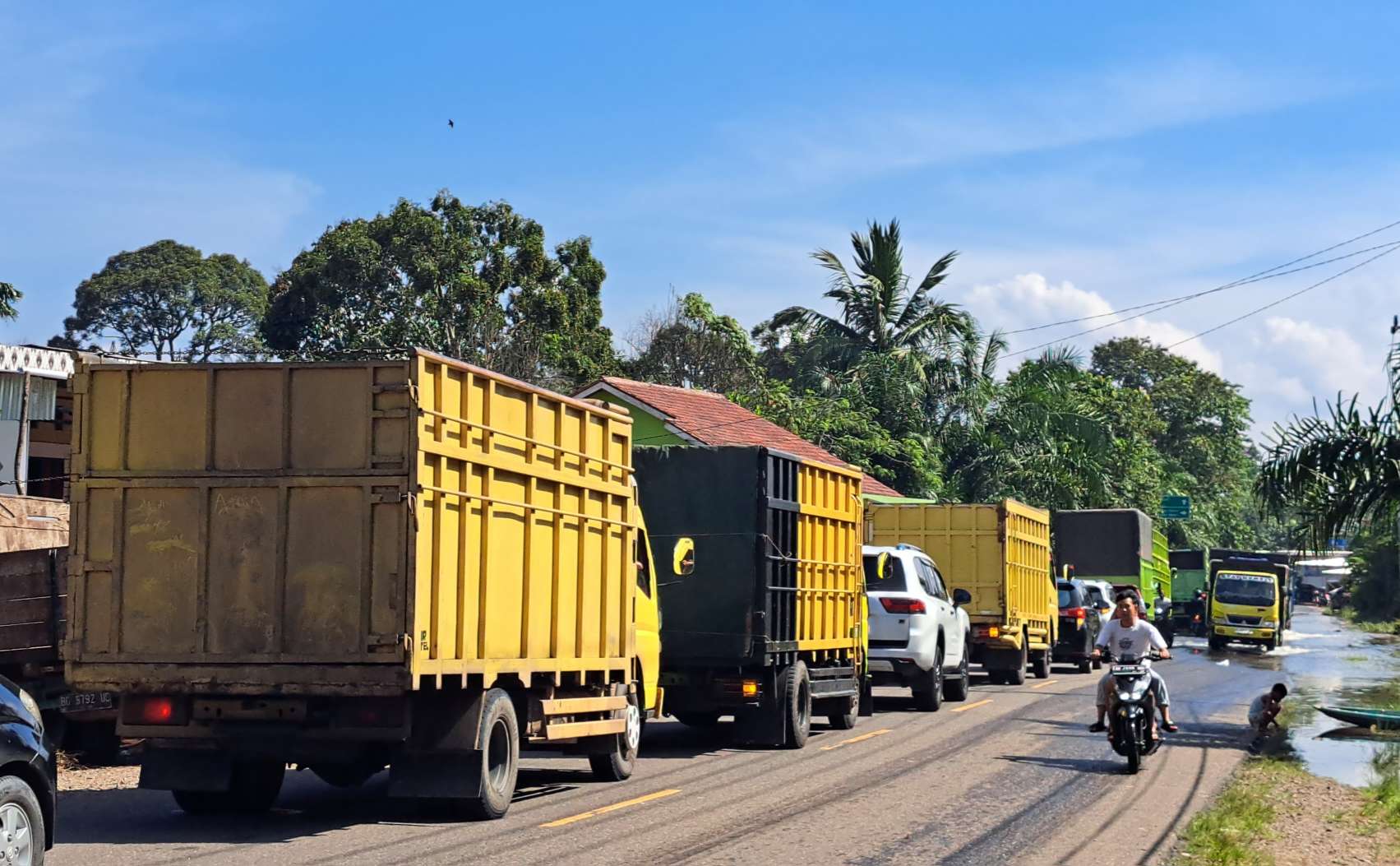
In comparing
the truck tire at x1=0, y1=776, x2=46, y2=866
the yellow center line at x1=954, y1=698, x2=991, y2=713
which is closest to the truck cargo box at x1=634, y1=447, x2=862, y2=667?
the yellow center line at x1=954, y1=698, x2=991, y2=713

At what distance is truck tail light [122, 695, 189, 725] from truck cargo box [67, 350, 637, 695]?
12 centimetres

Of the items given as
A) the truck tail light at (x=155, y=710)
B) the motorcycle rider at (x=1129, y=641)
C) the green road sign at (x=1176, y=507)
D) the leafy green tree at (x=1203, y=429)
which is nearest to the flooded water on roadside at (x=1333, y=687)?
the motorcycle rider at (x=1129, y=641)

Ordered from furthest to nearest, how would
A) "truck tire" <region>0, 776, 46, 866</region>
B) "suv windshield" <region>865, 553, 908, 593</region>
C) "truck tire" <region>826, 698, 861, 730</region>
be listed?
"suv windshield" <region>865, 553, 908, 593</region> < "truck tire" <region>826, 698, 861, 730</region> < "truck tire" <region>0, 776, 46, 866</region>

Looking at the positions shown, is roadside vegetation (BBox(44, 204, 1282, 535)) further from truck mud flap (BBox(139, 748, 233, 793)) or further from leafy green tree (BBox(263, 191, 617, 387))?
truck mud flap (BBox(139, 748, 233, 793))

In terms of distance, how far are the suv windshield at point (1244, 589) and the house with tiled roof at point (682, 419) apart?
11049 mm

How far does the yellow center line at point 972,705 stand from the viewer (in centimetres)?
2223

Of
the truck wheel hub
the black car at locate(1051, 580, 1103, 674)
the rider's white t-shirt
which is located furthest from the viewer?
the black car at locate(1051, 580, 1103, 674)

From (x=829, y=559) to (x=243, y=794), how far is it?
8.41 metres

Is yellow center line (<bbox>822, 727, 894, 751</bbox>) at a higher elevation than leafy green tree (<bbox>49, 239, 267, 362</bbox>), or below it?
below

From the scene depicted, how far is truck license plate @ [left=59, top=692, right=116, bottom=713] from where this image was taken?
13562mm

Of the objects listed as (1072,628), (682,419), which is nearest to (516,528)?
(682,419)

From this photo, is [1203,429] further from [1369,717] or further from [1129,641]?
[1129,641]

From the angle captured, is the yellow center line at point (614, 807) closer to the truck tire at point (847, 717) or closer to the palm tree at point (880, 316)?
the truck tire at point (847, 717)

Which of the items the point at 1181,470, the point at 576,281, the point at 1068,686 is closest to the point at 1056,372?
the point at 576,281
